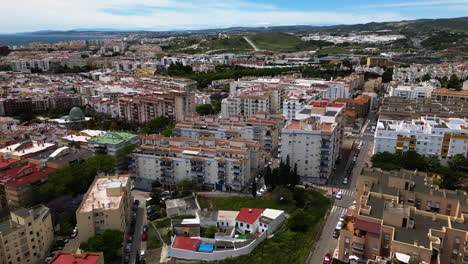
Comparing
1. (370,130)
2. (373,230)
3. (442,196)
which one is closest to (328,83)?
(370,130)

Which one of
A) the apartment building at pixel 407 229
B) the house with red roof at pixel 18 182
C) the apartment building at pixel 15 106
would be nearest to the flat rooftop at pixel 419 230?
the apartment building at pixel 407 229

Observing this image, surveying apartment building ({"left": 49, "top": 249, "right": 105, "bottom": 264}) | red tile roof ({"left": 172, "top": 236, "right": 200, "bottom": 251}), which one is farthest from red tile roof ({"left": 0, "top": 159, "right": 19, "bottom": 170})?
red tile roof ({"left": 172, "top": 236, "right": 200, "bottom": 251})

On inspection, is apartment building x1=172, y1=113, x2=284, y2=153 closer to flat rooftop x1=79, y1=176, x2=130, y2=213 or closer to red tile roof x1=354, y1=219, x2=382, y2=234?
flat rooftop x1=79, y1=176, x2=130, y2=213

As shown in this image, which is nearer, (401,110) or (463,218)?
(463,218)

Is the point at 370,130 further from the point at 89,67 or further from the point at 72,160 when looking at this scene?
the point at 89,67

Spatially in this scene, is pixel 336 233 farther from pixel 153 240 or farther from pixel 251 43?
pixel 251 43

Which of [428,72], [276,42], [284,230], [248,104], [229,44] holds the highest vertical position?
[276,42]

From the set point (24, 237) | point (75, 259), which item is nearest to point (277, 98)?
point (24, 237)
